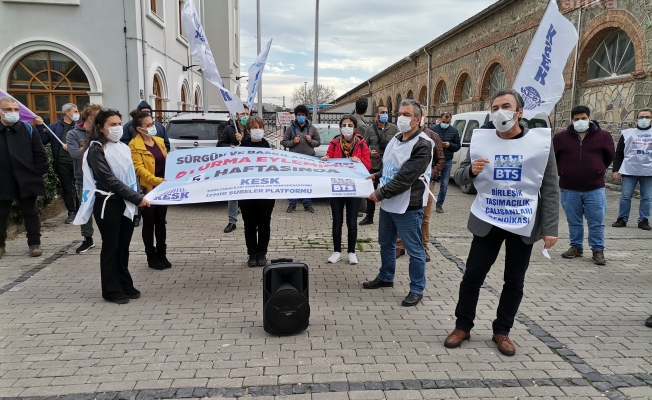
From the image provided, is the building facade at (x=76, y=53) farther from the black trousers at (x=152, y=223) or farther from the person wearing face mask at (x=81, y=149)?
the black trousers at (x=152, y=223)

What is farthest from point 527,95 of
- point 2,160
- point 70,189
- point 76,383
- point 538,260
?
point 70,189

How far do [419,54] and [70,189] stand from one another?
27.2 meters

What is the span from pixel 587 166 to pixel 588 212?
667mm

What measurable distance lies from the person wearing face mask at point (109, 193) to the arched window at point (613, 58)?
13.3 meters

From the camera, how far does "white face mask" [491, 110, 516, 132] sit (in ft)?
11.9

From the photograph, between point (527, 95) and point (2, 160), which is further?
point (2, 160)

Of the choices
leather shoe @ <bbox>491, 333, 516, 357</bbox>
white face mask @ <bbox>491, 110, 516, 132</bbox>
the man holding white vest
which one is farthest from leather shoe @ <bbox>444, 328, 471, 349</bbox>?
white face mask @ <bbox>491, 110, 516, 132</bbox>

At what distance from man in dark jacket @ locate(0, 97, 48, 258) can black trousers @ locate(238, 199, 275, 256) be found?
297 cm

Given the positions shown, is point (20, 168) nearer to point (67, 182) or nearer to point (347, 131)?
point (67, 182)

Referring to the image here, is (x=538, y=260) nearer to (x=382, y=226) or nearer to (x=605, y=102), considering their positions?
(x=382, y=226)

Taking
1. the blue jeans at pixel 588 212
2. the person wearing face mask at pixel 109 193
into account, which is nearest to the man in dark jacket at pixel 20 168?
the person wearing face mask at pixel 109 193

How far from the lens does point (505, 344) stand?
3.89 meters

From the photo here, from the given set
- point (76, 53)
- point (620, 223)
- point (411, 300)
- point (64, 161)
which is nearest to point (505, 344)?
point (411, 300)

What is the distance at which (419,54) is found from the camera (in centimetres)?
3152
